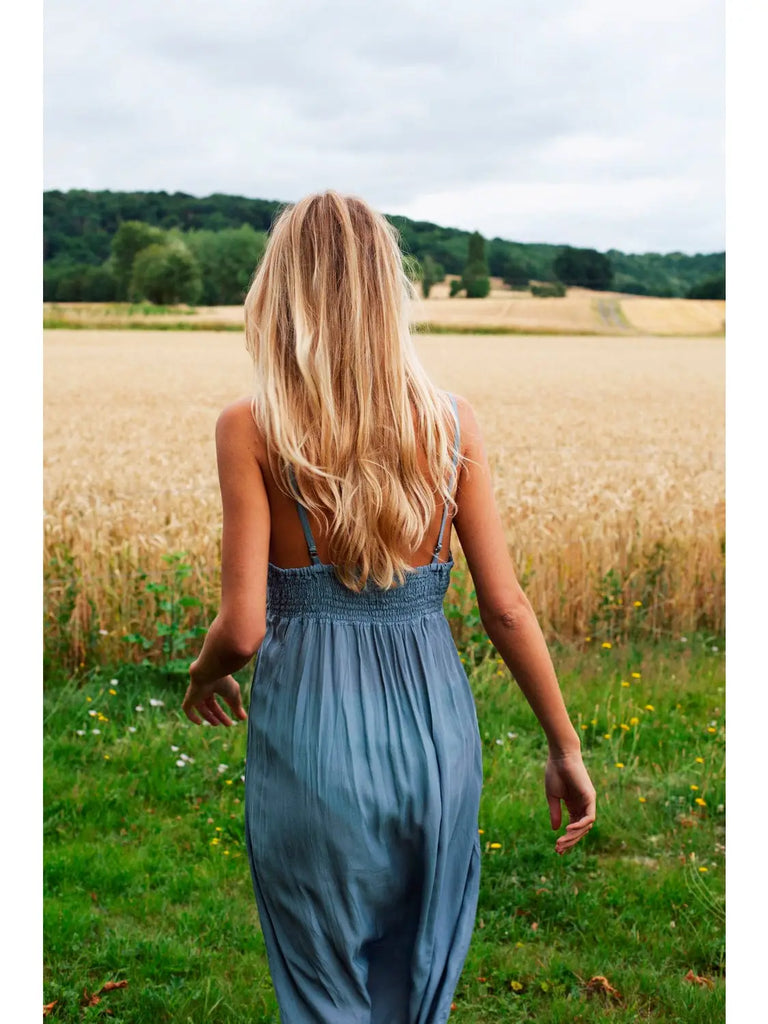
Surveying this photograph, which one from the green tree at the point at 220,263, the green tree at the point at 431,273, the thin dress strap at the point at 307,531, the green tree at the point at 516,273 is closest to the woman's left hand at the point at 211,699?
the thin dress strap at the point at 307,531

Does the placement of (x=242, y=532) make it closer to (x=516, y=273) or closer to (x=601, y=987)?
(x=601, y=987)

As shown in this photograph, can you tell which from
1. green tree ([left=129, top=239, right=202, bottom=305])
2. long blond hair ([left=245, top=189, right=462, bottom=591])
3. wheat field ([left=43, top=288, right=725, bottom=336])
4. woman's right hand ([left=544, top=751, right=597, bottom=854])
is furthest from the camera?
green tree ([left=129, top=239, right=202, bottom=305])

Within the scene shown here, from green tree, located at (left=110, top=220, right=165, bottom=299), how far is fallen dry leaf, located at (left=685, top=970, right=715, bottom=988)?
129 feet

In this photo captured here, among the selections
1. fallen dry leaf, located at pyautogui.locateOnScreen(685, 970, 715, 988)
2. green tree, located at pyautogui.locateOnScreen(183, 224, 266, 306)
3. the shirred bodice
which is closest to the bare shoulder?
the shirred bodice

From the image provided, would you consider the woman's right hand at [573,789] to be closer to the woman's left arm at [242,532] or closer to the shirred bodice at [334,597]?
the shirred bodice at [334,597]

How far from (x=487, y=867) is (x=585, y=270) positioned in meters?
44.6

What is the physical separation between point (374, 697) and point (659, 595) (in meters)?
4.77

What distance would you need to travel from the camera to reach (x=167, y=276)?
130 feet

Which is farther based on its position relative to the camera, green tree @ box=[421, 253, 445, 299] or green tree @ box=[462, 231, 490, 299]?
green tree @ box=[462, 231, 490, 299]

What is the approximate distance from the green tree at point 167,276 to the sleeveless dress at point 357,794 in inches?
→ 1515

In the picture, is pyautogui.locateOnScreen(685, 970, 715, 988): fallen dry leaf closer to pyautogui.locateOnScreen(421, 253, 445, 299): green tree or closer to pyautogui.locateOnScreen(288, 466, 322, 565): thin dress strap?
pyautogui.locateOnScreen(288, 466, 322, 565): thin dress strap

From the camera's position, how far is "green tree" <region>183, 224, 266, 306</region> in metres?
40.1

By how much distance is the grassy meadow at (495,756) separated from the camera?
123 inches
